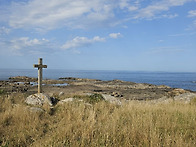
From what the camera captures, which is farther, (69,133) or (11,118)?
(11,118)

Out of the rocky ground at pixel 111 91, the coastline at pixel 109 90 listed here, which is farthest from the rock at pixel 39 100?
the coastline at pixel 109 90

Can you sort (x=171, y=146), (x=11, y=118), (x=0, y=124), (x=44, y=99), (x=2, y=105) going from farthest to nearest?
(x=44, y=99), (x=2, y=105), (x=11, y=118), (x=0, y=124), (x=171, y=146)

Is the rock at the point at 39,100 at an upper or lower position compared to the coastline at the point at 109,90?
upper

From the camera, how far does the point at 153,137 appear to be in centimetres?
455

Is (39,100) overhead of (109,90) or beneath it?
overhead

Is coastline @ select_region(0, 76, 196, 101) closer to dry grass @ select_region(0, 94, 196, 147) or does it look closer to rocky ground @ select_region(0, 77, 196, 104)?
rocky ground @ select_region(0, 77, 196, 104)

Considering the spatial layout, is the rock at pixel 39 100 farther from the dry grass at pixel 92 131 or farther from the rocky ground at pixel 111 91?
the rocky ground at pixel 111 91

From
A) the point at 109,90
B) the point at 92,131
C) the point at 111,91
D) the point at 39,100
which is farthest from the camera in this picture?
the point at 109,90

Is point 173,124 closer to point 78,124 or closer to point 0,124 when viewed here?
point 78,124

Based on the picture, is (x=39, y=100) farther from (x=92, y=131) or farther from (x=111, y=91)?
(x=111, y=91)

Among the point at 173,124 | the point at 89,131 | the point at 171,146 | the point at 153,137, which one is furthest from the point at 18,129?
the point at 173,124

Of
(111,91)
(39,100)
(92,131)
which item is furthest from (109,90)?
(92,131)

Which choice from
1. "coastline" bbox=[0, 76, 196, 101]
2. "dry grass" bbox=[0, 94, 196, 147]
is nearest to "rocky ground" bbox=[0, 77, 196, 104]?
"coastline" bbox=[0, 76, 196, 101]

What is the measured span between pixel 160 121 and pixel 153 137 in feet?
7.98
